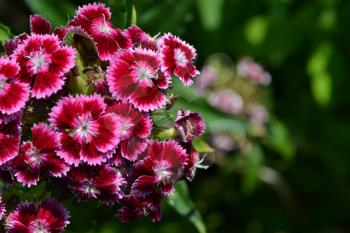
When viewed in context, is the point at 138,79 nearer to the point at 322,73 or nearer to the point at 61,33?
the point at 61,33

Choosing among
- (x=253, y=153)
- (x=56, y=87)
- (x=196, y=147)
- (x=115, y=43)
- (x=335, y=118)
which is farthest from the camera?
(x=335, y=118)

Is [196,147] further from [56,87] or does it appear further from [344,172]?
[344,172]

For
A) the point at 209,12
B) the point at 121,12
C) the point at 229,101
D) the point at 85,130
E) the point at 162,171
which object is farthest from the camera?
the point at 229,101

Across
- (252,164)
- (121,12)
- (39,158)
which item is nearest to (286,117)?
(252,164)

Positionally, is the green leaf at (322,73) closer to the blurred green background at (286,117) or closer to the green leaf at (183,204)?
the blurred green background at (286,117)

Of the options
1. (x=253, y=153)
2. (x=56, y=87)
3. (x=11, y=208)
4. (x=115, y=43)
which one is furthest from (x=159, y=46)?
(x=253, y=153)

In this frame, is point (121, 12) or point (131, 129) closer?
point (131, 129)

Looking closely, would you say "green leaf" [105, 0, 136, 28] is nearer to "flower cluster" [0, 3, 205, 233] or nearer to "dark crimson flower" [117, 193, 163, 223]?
"flower cluster" [0, 3, 205, 233]
